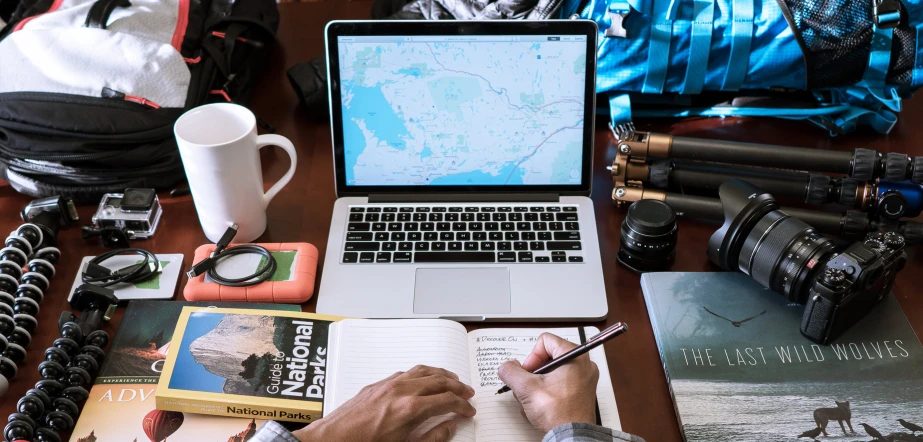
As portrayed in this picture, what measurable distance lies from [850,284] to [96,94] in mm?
1047

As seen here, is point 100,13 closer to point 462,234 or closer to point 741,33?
point 462,234

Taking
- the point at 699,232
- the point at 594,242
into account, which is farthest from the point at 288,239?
the point at 699,232

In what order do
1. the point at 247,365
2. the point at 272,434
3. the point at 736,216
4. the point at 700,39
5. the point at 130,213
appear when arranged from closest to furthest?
the point at 272,434, the point at 247,365, the point at 736,216, the point at 130,213, the point at 700,39

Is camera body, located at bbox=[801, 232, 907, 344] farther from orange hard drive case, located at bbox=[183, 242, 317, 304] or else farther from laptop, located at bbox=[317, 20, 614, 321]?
orange hard drive case, located at bbox=[183, 242, 317, 304]

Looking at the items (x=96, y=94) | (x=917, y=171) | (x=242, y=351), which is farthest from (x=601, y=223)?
(x=96, y=94)

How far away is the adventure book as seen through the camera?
0.87m

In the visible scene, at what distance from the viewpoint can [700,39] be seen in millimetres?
1221

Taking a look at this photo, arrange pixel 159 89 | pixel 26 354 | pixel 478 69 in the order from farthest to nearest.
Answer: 1. pixel 159 89
2. pixel 478 69
3. pixel 26 354

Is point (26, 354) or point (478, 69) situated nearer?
point (26, 354)

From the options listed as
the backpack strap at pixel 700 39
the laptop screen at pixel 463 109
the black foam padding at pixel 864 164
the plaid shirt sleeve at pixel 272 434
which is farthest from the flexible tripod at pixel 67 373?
the black foam padding at pixel 864 164

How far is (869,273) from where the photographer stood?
92cm

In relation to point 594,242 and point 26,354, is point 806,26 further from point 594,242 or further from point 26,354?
point 26,354

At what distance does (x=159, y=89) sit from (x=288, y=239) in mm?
311

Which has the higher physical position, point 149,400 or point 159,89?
point 159,89
